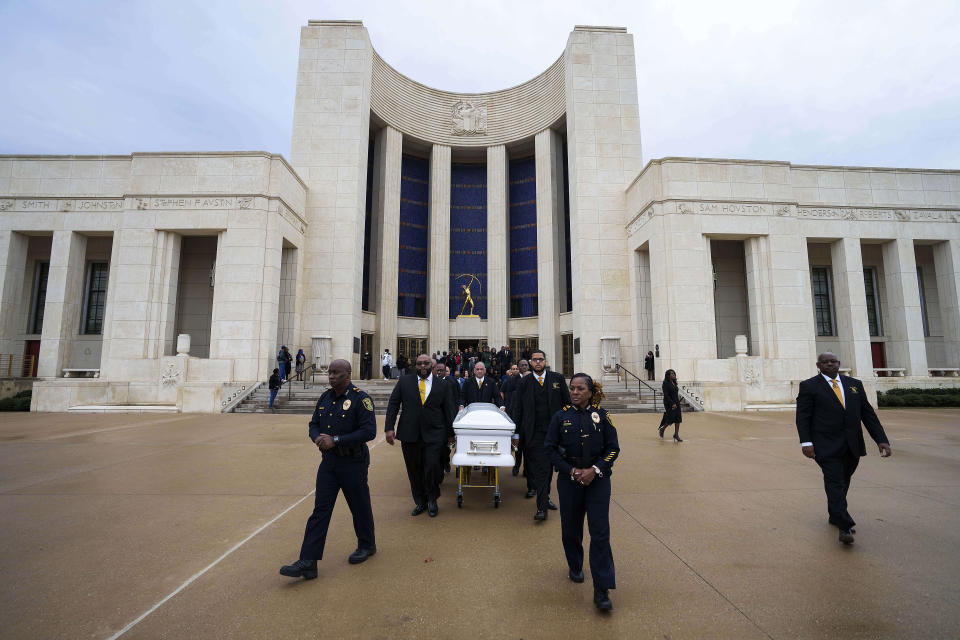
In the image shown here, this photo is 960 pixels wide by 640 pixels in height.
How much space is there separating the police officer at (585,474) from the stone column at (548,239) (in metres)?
24.1

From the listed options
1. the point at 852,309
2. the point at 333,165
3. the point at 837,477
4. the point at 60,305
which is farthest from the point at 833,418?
the point at 60,305

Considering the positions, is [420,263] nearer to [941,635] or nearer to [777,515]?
[777,515]

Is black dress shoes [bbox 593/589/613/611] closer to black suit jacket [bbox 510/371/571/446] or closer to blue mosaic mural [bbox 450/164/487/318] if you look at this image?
black suit jacket [bbox 510/371/571/446]

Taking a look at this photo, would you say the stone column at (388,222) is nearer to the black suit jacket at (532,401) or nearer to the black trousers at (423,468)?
the black suit jacket at (532,401)

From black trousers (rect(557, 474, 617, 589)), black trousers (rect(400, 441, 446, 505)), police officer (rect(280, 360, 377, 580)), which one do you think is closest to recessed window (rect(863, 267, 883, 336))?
black trousers (rect(400, 441, 446, 505))

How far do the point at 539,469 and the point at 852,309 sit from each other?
24.0 metres

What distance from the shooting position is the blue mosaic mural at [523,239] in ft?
101

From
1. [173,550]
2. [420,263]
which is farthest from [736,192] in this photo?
[173,550]

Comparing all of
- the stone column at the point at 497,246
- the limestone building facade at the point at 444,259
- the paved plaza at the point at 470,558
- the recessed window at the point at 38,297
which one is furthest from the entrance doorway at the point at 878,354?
the recessed window at the point at 38,297

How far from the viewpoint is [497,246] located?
3044 centimetres

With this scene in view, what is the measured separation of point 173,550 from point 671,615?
4074 mm

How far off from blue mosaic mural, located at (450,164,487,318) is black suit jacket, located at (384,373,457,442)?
25.4m

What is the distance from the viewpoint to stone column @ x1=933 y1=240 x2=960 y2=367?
2223cm

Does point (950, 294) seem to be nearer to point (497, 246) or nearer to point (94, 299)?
point (497, 246)
